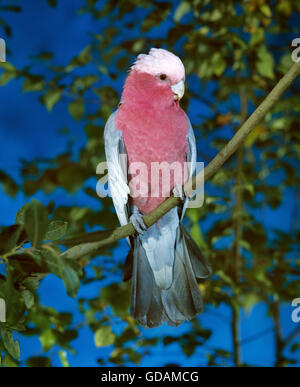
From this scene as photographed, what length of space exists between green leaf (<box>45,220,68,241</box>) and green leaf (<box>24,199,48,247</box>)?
0.05 m

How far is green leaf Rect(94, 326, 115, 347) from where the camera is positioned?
0.73 m

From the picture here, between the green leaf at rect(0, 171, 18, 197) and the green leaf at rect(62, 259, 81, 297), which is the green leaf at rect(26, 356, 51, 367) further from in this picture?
the green leaf at rect(62, 259, 81, 297)

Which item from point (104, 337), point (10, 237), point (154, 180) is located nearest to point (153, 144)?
point (154, 180)

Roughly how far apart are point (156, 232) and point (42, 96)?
505 millimetres

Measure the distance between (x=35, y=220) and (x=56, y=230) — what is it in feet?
0.21

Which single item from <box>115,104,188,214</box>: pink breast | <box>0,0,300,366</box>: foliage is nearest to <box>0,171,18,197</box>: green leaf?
<box>0,0,300,366</box>: foliage

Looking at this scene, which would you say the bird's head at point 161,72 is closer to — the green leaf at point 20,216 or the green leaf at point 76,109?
the green leaf at point 20,216

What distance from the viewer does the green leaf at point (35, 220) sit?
1.02ft

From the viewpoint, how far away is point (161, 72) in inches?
20.0

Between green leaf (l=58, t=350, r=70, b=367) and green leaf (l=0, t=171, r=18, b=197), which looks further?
green leaf (l=0, t=171, r=18, b=197)

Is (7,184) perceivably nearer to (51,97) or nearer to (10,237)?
(51,97)

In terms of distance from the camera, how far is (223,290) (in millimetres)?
932
